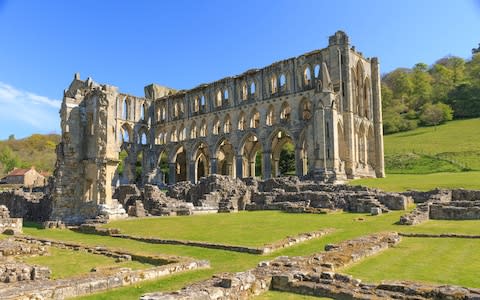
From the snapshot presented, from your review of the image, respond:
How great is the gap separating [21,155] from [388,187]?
108065mm

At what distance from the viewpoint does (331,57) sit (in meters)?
42.6

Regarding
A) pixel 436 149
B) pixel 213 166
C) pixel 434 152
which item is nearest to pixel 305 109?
pixel 213 166

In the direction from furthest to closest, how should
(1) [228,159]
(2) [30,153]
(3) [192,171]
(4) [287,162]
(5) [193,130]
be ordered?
(2) [30,153]
(4) [287,162]
(1) [228,159]
(5) [193,130]
(3) [192,171]

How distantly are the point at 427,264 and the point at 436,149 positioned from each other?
168 feet

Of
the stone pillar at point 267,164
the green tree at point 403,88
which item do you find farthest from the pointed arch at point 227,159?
the green tree at point 403,88

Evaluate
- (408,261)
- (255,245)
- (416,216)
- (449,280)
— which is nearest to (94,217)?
(255,245)

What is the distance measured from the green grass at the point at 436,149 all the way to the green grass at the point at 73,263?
1622 inches

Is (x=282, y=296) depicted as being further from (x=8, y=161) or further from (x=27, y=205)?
(x=8, y=161)

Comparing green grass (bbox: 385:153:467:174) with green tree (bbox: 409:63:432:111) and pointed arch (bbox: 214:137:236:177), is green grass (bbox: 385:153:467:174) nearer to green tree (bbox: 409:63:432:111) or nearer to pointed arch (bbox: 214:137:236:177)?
pointed arch (bbox: 214:137:236:177)

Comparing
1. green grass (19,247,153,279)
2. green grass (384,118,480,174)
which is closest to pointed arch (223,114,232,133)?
green grass (384,118,480,174)

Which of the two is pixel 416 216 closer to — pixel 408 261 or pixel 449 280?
pixel 408 261

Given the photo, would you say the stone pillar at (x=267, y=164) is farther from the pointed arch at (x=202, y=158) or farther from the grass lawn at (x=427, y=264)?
the grass lawn at (x=427, y=264)

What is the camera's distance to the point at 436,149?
185 ft

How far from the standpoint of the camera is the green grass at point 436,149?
48031mm
